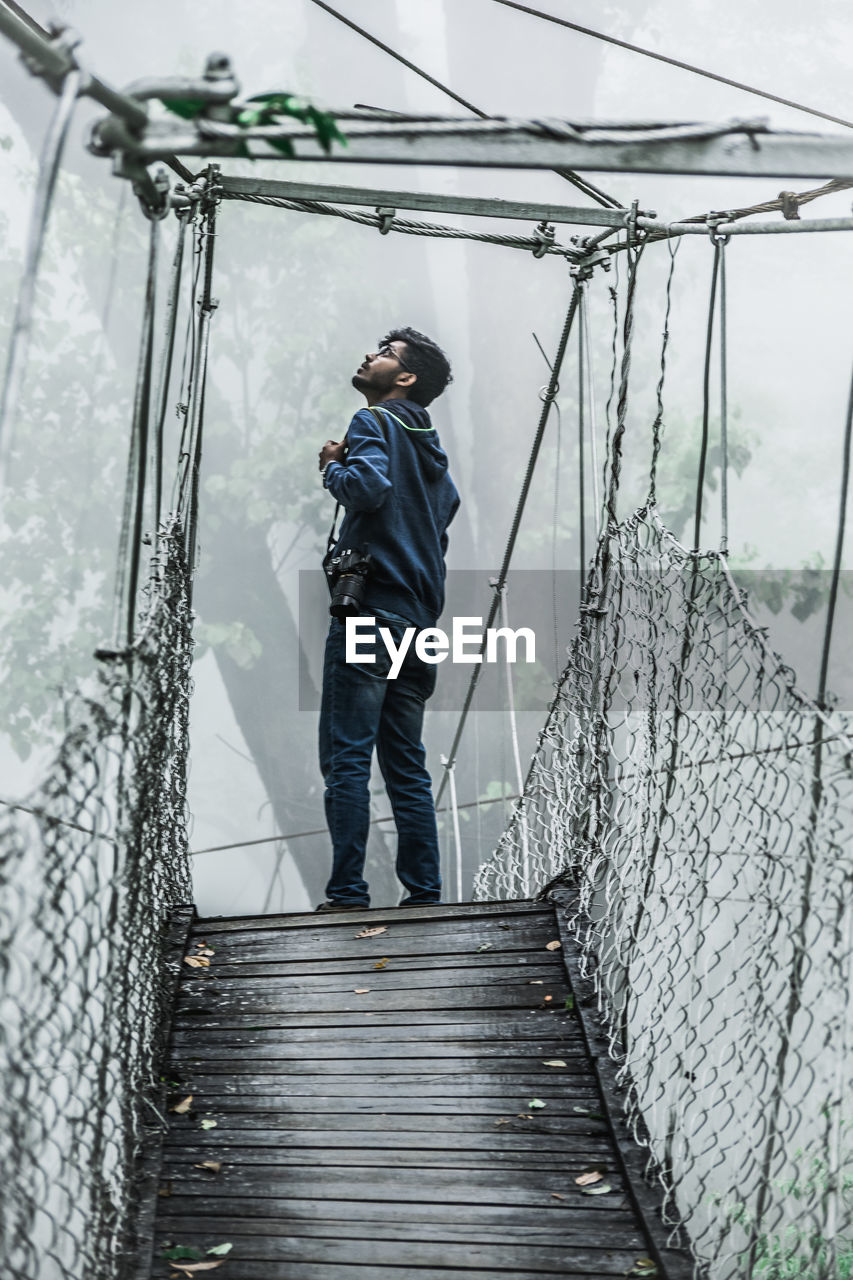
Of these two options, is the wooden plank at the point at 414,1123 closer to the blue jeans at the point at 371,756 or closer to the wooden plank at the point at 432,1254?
the wooden plank at the point at 432,1254

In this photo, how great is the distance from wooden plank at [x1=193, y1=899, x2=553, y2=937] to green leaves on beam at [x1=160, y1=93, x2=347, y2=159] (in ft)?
4.49

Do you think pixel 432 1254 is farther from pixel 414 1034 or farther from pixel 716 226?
pixel 716 226

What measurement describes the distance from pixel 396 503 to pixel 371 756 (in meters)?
0.51

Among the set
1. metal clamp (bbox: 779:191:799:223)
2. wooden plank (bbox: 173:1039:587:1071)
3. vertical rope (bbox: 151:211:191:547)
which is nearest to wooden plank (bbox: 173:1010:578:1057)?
wooden plank (bbox: 173:1039:587:1071)

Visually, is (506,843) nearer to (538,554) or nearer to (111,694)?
(111,694)

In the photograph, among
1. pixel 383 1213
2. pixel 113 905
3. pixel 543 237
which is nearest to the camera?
pixel 113 905

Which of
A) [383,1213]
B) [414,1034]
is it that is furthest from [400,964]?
[383,1213]

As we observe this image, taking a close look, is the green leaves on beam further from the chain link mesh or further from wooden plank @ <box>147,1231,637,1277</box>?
wooden plank @ <box>147,1231,637,1277</box>

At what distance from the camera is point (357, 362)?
22.4ft

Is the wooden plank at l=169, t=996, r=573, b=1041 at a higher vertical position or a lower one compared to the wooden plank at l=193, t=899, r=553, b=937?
lower

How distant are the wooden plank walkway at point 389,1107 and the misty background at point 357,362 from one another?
424 centimetres

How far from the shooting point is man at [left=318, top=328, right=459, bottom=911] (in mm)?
2398

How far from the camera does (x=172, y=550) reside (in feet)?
7.69

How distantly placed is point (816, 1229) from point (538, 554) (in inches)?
219
